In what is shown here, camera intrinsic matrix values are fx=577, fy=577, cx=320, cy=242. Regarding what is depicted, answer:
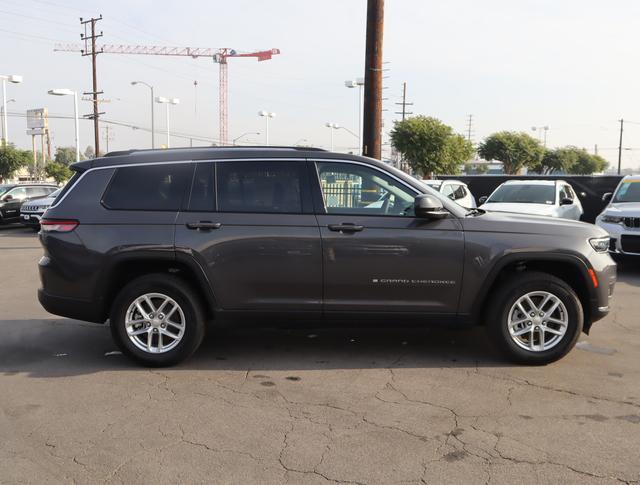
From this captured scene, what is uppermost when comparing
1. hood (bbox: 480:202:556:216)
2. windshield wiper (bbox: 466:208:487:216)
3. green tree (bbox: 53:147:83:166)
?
green tree (bbox: 53:147:83:166)

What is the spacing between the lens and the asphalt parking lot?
11.0ft

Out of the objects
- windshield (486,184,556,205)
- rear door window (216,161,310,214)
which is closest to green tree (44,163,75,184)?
windshield (486,184,556,205)

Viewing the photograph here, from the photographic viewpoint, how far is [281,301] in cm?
506

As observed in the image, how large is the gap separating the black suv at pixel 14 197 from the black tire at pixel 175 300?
55.9 feet

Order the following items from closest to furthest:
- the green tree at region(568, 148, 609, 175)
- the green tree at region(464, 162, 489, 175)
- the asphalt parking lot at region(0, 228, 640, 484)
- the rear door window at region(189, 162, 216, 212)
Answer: the asphalt parking lot at region(0, 228, 640, 484)
the rear door window at region(189, 162, 216, 212)
the green tree at region(568, 148, 609, 175)
the green tree at region(464, 162, 489, 175)

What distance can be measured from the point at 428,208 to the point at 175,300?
2330mm

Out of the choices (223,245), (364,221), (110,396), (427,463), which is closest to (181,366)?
(110,396)

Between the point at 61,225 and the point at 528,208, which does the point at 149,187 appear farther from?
the point at 528,208

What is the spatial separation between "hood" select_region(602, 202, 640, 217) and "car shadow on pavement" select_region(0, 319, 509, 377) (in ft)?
→ 16.6

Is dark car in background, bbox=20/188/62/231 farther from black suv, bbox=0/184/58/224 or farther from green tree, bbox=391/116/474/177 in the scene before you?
green tree, bbox=391/116/474/177

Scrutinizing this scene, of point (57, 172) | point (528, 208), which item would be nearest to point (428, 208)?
point (528, 208)

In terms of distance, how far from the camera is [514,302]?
504cm

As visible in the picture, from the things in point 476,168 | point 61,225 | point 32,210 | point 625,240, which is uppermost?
point 476,168

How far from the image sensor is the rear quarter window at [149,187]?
5.11 meters
